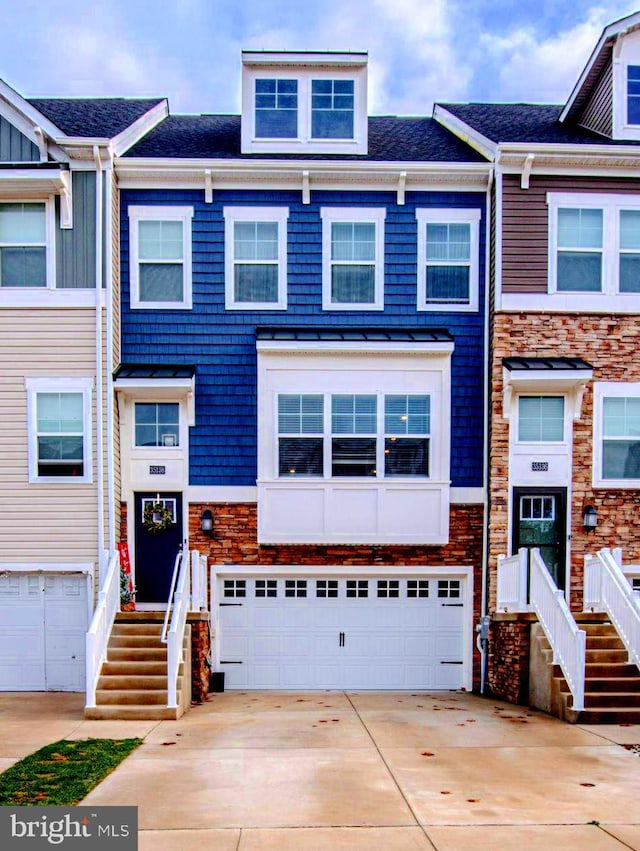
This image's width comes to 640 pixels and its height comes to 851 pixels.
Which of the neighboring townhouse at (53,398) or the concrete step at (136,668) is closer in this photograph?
the concrete step at (136,668)

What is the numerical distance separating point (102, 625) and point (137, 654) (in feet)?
2.13

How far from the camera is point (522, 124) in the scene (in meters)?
14.9

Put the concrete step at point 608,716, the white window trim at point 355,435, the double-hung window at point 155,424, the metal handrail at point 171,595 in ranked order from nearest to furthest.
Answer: the concrete step at point 608,716 < the metal handrail at point 171,595 < the white window trim at point 355,435 < the double-hung window at point 155,424

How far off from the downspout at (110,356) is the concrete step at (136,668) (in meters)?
2.19

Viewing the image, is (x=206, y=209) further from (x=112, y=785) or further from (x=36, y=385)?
(x=112, y=785)

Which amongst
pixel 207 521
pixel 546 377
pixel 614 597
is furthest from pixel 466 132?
pixel 614 597

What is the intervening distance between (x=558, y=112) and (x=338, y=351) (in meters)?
7.23

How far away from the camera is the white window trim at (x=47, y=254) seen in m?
13.0

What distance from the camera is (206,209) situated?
44.2ft

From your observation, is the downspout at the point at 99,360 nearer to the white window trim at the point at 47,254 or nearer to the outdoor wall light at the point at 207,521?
the white window trim at the point at 47,254

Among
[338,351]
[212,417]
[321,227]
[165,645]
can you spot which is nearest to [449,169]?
[321,227]

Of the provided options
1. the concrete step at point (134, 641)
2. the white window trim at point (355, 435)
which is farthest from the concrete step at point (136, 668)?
the white window trim at point (355, 435)

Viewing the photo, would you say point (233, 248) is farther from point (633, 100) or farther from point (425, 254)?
point (633, 100)

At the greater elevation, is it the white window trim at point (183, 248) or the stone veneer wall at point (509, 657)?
the white window trim at point (183, 248)
